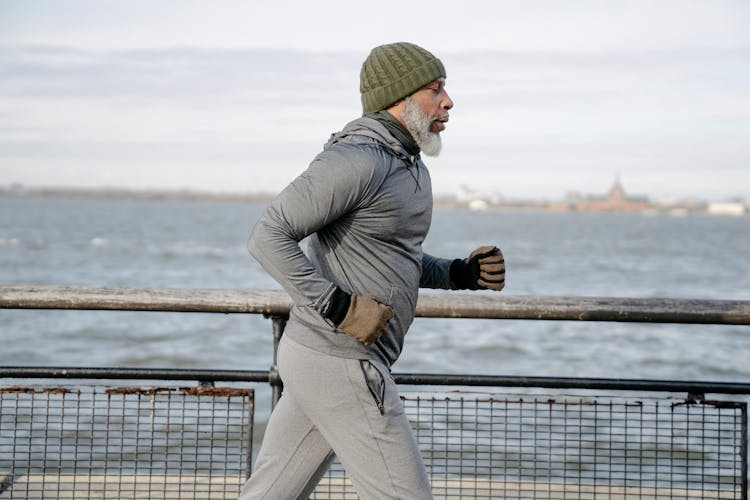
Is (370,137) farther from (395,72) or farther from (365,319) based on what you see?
(365,319)

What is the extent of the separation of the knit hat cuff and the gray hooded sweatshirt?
65 mm

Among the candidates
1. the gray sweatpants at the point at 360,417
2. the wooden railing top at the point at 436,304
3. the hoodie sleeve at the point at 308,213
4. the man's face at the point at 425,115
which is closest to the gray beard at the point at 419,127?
the man's face at the point at 425,115

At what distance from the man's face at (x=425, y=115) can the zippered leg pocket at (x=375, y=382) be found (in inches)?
25.0

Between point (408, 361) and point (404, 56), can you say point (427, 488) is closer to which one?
point (404, 56)

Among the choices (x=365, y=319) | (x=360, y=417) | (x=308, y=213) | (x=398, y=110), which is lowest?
(x=360, y=417)

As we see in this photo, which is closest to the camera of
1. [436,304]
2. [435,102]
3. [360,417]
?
[360,417]

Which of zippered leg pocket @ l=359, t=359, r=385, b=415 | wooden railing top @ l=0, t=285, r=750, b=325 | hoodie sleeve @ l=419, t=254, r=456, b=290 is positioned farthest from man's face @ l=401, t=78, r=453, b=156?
wooden railing top @ l=0, t=285, r=750, b=325

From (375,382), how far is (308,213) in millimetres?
515

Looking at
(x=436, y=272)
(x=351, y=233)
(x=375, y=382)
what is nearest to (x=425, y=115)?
(x=351, y=233)

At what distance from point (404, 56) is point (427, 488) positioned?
1.22 metres

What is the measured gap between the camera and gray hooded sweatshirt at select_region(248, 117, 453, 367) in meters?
2.50

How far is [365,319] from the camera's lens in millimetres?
2494

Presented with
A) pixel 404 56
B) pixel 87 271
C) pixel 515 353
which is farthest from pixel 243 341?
pixel 87 271

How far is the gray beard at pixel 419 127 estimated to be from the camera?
2695 mm
